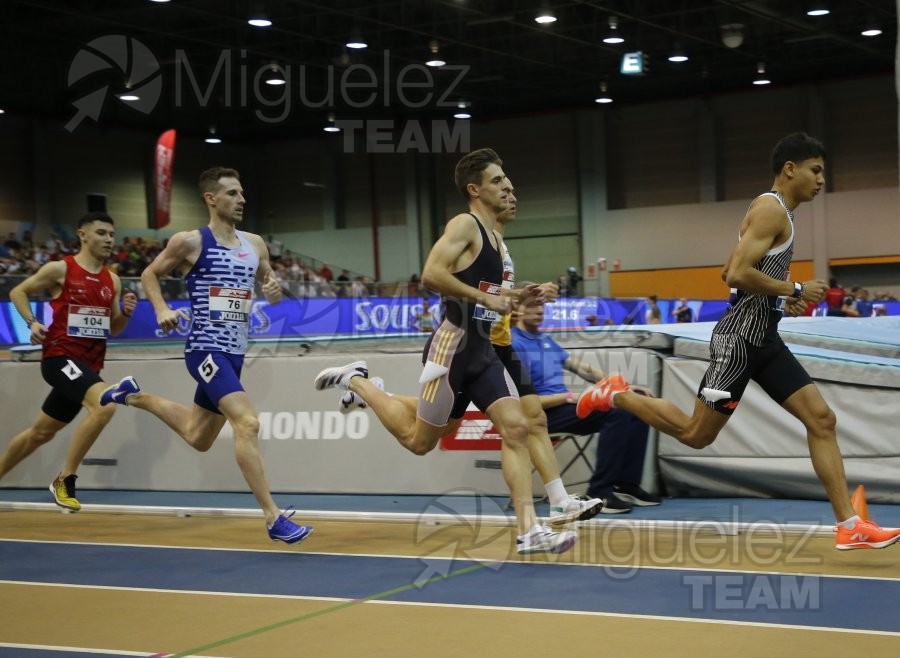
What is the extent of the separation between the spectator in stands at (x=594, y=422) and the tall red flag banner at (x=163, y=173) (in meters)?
26.1

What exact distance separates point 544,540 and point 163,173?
93.2 ft

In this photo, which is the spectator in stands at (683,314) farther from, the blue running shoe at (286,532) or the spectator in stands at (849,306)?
the blue running shoe at (286,532)

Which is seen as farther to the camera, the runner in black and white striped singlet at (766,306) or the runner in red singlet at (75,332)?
the runner in red singlet at (75,332)

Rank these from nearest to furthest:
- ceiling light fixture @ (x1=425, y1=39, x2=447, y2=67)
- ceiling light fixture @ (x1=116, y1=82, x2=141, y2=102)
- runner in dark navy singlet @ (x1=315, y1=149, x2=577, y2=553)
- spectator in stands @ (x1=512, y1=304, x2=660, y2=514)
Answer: runner in dark navy singlet @ (x1=315, y1=149, x2=577, y2=553) → spectator in stands @ (x1=512, y1=304, x2=660, y2=514) → ceiling light fixture @ (x1=425, y1=39, x2=447, y2=67) → ceiling light fixture @ (x1=116, y1=82, x2=141, y2=102)

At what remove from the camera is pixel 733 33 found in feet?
88.1

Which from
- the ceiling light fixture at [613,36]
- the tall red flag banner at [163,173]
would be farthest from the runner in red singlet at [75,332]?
the tall red flag banner at [163,173]

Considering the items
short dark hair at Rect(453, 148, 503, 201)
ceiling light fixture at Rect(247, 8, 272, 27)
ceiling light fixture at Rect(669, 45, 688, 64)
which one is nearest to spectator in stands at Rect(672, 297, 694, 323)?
ceiling light fixture at Rect(669, 45, 688, 64)

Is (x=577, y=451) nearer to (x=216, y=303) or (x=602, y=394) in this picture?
(x=602, y=394)

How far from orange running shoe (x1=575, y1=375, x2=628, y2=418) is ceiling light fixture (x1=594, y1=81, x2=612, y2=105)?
1075 inches

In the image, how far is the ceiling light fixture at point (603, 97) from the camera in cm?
3234

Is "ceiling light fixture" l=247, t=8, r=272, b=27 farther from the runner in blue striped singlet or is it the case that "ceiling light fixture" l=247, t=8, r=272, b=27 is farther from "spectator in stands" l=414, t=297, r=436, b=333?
the runner in blue striped singlet

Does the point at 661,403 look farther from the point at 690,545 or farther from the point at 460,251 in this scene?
the point at 460,251

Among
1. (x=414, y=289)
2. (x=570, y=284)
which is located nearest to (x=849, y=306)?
(x=570, y=284)

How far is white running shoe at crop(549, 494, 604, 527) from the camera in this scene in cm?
551
